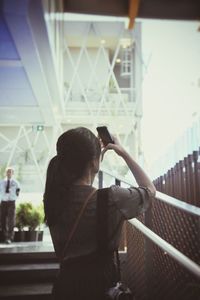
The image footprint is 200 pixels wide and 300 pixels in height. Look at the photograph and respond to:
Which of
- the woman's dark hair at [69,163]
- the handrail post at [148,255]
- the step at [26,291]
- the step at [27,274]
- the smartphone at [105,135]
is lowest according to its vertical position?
the step at [26,291]

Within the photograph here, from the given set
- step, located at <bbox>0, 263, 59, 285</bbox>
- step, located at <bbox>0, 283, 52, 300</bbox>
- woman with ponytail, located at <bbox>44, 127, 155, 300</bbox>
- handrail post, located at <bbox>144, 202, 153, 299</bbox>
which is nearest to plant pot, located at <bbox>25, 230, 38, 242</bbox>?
step, located at <bbox>0, 263, 59, 285</bbox>

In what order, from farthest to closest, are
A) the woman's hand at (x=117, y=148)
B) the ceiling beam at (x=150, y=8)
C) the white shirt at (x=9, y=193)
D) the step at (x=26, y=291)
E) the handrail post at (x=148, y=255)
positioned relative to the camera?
the white shirt at (x=9, y=193), the ceiling beam at (x=150, y=8), the step at (x=26, y=291), the handrail post at (x=148, y=255), the woman's hand at (x=117, y=148)

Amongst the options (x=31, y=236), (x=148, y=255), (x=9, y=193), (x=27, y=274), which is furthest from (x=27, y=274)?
(x=31, y=236)

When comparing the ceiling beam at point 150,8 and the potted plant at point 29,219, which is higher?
the ceiling beam at point 150,8

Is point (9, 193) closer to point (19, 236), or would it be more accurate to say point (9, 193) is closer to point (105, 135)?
point (19, 236)

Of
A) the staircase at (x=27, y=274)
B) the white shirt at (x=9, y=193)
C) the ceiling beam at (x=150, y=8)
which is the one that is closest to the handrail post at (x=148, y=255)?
the staircase at (x=27, y=274)

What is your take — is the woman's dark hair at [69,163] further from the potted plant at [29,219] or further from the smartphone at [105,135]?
the potted plant at [29,219]

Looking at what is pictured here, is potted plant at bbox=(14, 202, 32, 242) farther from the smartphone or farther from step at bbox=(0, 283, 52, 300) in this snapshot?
the smartphone

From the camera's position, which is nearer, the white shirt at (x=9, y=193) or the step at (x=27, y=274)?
the step at (x=27, y=274)

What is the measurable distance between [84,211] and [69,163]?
0.62ft

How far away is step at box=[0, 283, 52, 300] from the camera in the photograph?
2986mm

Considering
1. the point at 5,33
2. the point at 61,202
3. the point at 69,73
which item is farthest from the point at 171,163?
the point at 69,73

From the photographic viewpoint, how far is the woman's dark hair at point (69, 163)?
1.30 metres

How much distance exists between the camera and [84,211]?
1.24m
